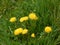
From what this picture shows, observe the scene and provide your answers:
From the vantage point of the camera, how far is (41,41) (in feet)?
7.38

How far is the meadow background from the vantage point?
2.28 metres

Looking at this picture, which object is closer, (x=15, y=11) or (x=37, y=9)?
(x=37, y=9)

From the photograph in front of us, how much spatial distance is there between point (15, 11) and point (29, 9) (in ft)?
0.62

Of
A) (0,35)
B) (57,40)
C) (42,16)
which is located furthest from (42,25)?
(0,35)

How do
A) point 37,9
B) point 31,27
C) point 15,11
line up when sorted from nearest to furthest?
point 31,27, point 37,9, point 15,11

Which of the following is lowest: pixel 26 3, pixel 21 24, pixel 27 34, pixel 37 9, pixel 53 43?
pixel 53 43

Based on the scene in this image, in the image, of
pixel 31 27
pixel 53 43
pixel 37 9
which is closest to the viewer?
pixel 53 43

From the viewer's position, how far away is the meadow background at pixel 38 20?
2.28 meters

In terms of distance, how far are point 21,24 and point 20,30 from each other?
0.23 metres

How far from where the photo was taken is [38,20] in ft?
8.19

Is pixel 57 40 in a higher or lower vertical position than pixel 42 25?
lower

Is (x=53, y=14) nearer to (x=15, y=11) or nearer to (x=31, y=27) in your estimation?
(x=31, y=27)

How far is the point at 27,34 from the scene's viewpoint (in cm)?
235

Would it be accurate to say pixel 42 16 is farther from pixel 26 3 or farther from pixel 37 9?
pixel 26 3
